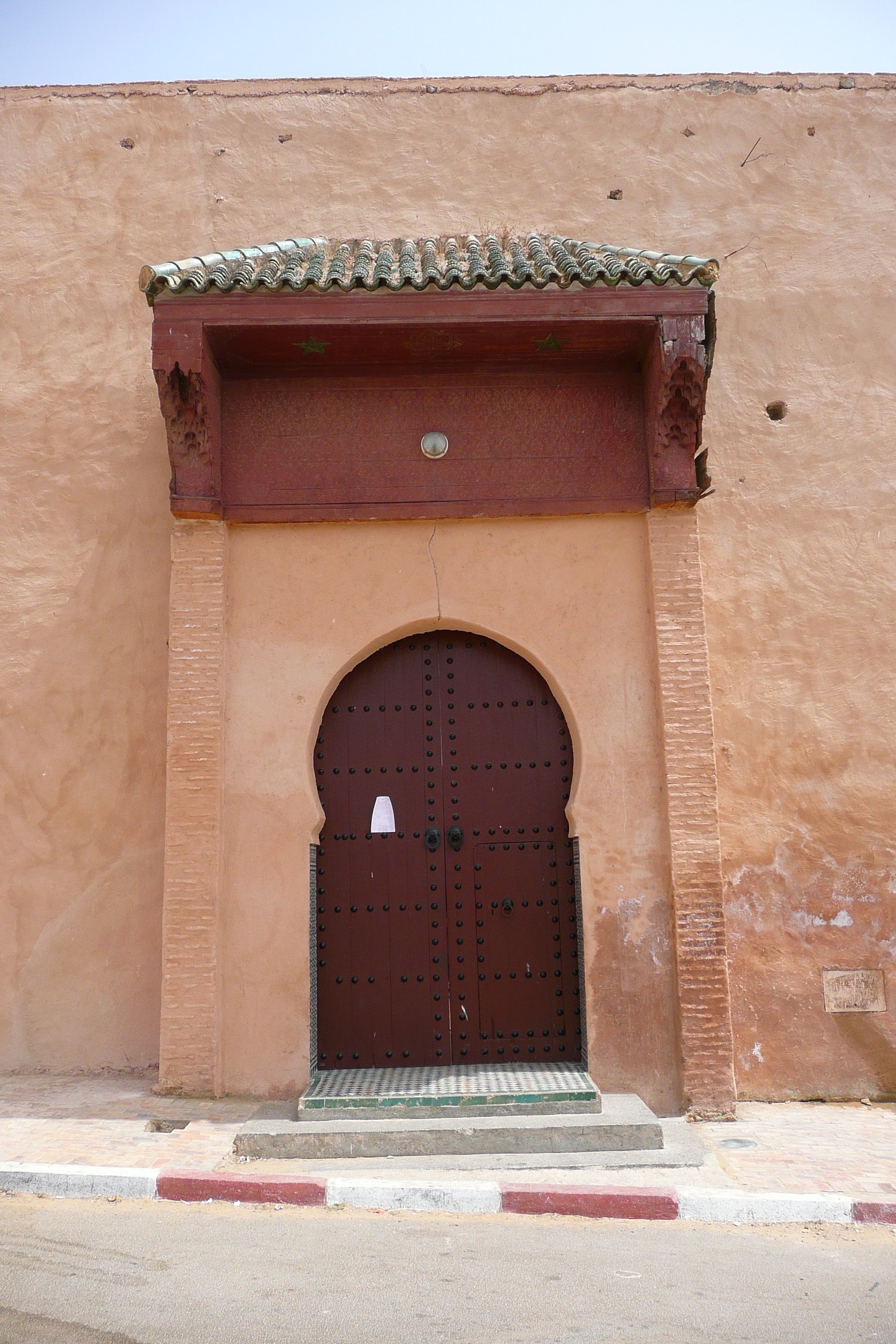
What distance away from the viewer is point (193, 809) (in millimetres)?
5852

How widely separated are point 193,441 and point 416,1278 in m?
4.49

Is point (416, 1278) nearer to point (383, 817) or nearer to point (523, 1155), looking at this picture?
point (523, 1155)

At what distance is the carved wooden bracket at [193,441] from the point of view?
19.6 feet

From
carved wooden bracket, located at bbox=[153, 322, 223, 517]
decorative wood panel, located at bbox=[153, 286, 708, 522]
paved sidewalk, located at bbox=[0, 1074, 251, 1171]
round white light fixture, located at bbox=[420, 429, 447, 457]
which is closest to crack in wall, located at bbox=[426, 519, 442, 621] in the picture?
decorative wood panel, located at bbox=[153, 286, 708, 522]

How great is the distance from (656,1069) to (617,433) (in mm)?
3708

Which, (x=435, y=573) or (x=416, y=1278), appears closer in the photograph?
(x=416, y=1278)

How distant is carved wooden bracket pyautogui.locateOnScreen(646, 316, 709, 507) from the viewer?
19.4 feet

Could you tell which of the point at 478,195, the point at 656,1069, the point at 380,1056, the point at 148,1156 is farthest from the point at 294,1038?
the point at 478,195

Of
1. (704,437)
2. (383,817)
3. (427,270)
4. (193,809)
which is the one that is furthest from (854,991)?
(427,270)

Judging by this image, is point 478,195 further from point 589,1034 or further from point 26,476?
point 589,1034

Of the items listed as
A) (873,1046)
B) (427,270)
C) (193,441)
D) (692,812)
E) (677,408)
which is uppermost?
(427,270)

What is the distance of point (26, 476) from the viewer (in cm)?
A: 706

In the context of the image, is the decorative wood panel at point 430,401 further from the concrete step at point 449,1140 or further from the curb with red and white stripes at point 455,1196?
the curb with red and white stripes at point 455,1196

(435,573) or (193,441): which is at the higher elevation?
(193,441)
